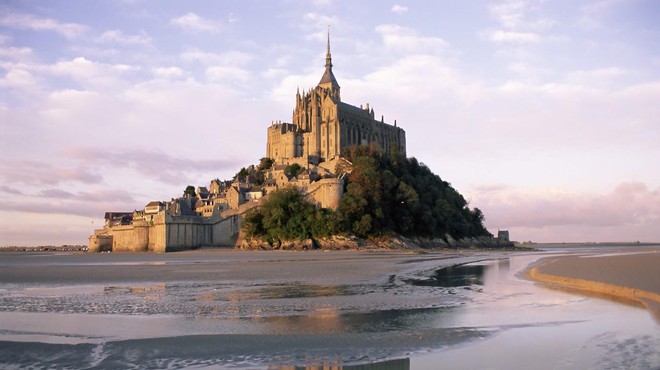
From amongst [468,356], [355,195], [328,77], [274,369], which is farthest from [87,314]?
[328,77]

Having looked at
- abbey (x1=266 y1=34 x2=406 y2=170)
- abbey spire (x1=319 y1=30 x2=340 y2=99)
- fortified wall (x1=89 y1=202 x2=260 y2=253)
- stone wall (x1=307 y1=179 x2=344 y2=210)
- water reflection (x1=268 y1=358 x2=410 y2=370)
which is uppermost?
abbey spire (x1=319 y1=30 x2=340 y2=99)

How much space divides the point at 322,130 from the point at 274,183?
20.2 m

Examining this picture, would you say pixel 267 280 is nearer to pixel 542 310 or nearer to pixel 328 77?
pixel 542 310

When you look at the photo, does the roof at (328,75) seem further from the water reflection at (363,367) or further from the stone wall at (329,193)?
the water reflection at (363,367)

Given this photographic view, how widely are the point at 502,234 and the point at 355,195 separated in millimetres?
42461

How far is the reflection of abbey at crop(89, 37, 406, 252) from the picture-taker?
3095 inches

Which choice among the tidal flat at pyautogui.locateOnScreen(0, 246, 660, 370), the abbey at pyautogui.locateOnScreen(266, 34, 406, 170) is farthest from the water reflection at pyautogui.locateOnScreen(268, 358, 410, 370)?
the abbey at pyautogui.locateOnScreen(266, 34, 406, 170)

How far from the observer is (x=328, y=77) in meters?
126

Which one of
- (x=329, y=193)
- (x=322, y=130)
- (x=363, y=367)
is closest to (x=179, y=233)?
(x=329, y=193)

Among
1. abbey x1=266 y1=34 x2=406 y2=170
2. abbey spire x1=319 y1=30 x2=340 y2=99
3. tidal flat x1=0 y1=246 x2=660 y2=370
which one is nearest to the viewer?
tidal flat x1=0 y1=246 x2=660 y2=370

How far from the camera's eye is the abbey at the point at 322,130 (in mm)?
106688

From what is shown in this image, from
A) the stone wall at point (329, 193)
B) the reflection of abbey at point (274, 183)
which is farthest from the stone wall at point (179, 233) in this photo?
the stone wall at point (329, 193)

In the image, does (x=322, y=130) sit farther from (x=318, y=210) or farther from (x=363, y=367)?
(x=363, y=367)

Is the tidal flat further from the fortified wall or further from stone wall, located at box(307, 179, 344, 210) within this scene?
the fortified wall
